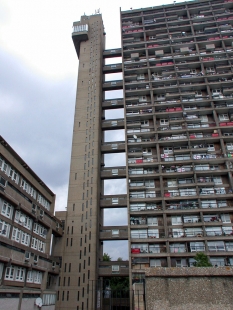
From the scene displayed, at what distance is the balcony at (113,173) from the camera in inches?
1996

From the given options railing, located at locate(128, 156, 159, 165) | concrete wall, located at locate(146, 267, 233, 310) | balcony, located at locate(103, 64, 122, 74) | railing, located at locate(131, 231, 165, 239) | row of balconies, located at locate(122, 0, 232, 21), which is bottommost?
concrete wall, located at locate(146, 267, 233, 310)

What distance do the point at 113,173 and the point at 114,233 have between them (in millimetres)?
10904

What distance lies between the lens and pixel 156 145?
4888 cm

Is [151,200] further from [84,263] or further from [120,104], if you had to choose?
[120,104]

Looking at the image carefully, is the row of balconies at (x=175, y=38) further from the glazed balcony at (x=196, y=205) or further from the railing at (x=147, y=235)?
the railing at (x=147, y=235)

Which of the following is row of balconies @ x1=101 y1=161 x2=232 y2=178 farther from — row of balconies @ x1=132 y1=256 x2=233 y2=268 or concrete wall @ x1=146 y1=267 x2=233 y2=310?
concrete wall @ x1=146 y1=267 x2=233 y2=310

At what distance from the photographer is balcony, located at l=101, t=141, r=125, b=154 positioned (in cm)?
5344

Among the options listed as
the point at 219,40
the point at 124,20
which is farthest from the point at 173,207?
the point at 124,20

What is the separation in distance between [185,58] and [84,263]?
43.6 metres

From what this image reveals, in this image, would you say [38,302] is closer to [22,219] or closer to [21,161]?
[22,219]

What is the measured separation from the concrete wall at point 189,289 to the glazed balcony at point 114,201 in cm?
3448

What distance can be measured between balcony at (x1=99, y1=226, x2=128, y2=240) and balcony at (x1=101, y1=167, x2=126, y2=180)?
929cm

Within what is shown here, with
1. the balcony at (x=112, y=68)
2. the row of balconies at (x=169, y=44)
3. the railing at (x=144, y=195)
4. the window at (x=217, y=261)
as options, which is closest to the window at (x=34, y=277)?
the railing at (x=144, y=195)

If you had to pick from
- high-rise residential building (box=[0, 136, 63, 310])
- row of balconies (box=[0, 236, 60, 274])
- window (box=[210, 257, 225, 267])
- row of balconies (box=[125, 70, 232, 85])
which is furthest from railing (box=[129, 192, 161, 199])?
row of balconies (box=[125, 70, 232, 85])
